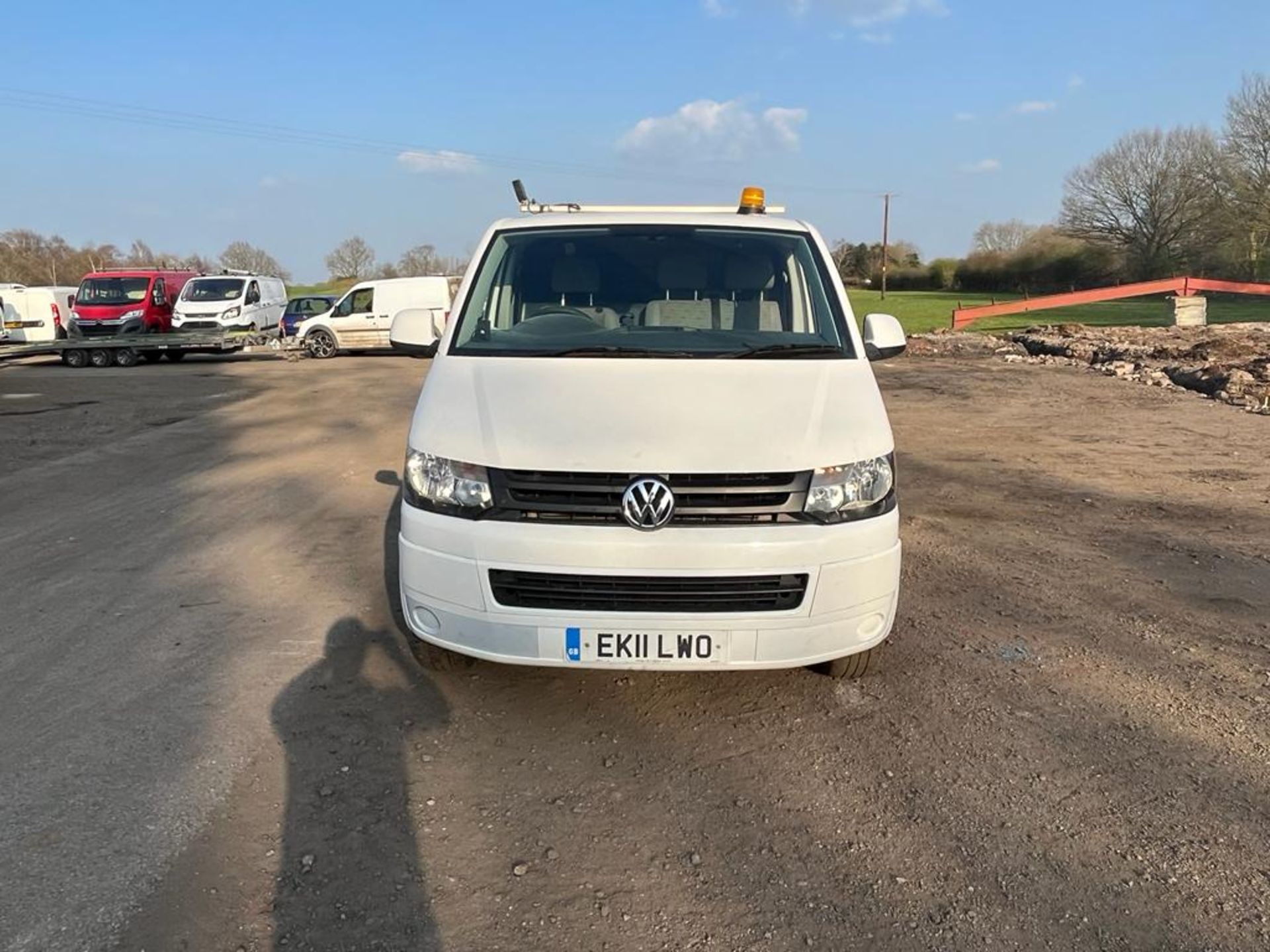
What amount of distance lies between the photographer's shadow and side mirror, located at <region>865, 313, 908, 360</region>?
2764 mm

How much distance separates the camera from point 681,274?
4.57 meters

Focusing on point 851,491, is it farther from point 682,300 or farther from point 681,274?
point 681,274

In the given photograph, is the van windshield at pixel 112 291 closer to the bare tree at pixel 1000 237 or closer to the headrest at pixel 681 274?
the headrest at pixel 681 274

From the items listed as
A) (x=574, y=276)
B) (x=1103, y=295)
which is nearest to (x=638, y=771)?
(x=574, y=276)

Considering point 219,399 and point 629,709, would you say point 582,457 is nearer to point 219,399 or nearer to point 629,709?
point 629,709

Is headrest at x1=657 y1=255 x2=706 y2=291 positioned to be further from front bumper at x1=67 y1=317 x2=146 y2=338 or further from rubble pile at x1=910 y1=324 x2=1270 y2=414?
front bumper at x1=67 y1=317 x2=146 y2=338

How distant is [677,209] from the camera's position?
17.1 feet

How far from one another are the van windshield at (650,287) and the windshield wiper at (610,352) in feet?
0.67

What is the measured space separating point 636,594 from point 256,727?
1.68m

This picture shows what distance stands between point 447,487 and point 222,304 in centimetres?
2534

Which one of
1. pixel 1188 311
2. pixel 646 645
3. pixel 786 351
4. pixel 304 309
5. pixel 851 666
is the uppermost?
pixel 304 309

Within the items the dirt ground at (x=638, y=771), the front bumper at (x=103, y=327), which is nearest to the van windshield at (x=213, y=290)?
the front bumper at (x=103, y=327)

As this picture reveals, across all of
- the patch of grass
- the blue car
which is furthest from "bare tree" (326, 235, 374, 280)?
the blue car

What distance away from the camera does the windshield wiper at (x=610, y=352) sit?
3910 millimetres
